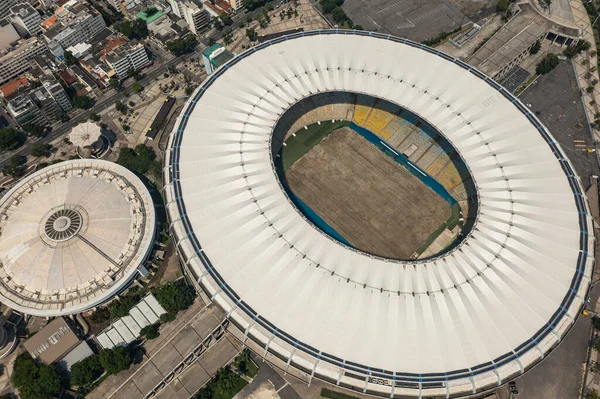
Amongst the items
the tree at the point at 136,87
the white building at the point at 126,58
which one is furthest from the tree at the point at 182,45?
the tree at the point at 136,87

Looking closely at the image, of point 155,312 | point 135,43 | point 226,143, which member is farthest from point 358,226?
point 135,43

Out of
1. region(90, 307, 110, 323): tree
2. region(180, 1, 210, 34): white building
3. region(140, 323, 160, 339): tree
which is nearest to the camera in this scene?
region(140, 323, 160, 339): tree

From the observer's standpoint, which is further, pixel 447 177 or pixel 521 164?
pixel 447 177

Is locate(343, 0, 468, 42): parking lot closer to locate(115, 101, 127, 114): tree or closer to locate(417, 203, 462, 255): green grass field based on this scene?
locate(417, 203, 462, 255): green grass field

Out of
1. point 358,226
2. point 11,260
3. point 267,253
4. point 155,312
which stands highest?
point 358,226

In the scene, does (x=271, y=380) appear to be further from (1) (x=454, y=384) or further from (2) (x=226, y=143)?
(2) (x=226, y=143)

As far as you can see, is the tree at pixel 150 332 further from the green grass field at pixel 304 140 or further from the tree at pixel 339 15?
the tree at pixel 339 15

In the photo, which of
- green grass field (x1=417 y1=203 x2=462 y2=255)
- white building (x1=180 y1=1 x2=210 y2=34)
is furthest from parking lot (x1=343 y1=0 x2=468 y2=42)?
green grass field (x1=417 y1=203 x2=462 y2=255)
